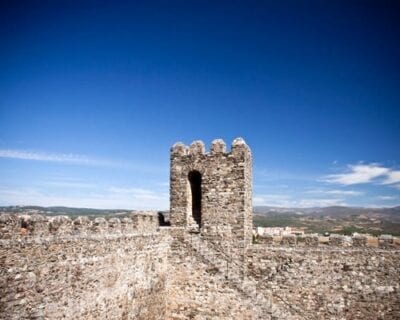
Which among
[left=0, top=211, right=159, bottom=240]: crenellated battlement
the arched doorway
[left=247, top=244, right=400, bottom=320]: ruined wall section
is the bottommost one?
[left=247, top=244, right=400, bottom=320]: ruined wall section

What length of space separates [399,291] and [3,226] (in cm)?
1313

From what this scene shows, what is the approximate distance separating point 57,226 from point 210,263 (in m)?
6.83

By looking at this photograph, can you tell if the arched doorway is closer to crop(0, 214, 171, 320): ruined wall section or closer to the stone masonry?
the stone masonry

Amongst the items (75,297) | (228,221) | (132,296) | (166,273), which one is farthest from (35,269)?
(228,221)

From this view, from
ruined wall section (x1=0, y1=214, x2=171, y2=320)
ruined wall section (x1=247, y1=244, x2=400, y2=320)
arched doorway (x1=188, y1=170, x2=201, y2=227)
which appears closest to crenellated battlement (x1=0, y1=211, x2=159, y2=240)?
ruined wall section (x1=0, y1=214, x2=171, y2=320)

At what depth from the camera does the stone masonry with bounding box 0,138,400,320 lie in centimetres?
1130

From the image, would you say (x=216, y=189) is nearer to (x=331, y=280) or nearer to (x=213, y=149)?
(x=213, y=149)

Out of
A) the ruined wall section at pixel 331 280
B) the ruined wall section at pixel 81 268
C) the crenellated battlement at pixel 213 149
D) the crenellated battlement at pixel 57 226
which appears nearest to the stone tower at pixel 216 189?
the crenellated battlement at pixel 213 149

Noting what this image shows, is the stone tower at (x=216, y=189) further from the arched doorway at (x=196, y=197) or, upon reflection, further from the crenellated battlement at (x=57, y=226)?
the crenellated battlement at (x=57, y=226)

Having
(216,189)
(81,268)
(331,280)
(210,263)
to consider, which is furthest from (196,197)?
(81,268)

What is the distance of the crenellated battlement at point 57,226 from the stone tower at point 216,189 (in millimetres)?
3330

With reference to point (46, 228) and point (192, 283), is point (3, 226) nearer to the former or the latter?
point (46, 228)

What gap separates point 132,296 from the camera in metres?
13.5

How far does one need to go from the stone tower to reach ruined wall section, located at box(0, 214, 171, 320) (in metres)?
2.16
